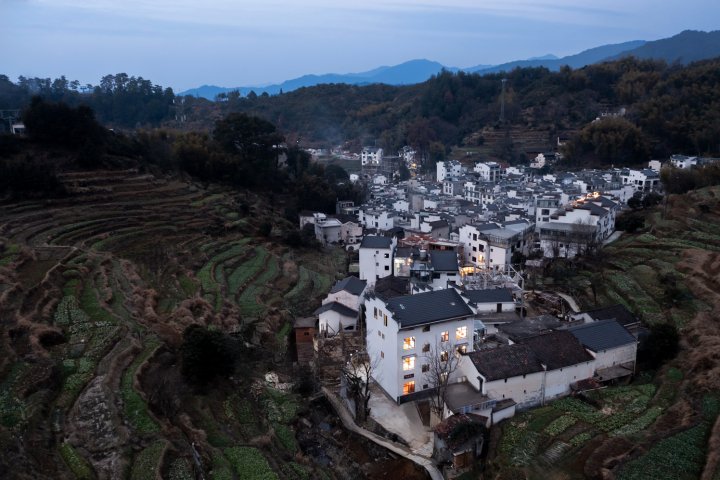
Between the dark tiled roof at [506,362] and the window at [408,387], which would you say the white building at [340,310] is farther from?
the dark tiled roof at [506,362]

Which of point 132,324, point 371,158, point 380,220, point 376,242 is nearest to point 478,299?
point 376,242

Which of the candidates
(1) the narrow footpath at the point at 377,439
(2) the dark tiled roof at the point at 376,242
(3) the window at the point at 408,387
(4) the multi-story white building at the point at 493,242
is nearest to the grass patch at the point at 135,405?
(1) the narrow footpath at the point at 377,439

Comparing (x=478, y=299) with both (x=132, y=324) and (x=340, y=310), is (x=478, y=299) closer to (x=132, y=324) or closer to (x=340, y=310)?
(x=340, y=310)

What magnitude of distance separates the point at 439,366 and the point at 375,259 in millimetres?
12646

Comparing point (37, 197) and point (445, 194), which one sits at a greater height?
point (37, 197)

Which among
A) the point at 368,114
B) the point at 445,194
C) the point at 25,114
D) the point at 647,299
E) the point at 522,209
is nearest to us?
the point at 647,299

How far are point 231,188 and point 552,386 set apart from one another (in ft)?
101

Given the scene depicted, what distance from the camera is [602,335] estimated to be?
19.9 meters

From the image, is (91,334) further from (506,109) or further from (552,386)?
(506,109)

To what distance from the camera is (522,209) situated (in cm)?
4181

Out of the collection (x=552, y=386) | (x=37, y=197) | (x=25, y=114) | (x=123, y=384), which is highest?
(x=25, y=114)

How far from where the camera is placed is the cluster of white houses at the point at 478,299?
60.7ft

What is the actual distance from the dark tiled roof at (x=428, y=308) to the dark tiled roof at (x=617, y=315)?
20.9ft

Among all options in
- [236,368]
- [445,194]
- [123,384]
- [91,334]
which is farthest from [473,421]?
[445,194]
